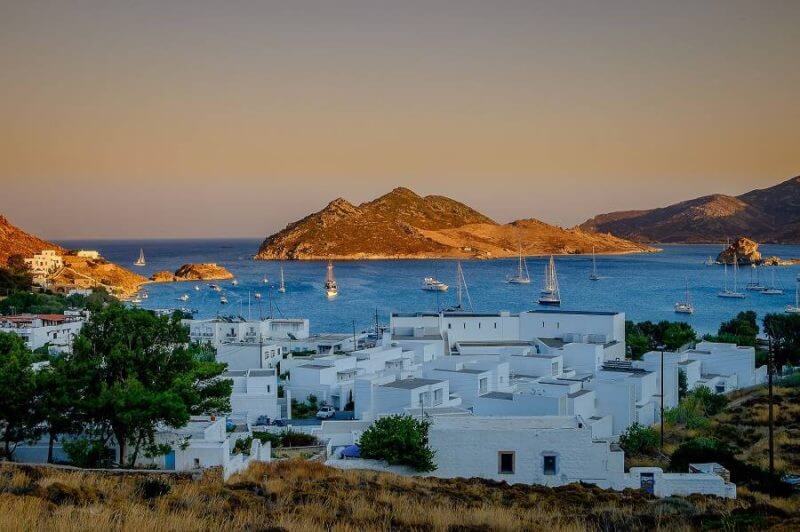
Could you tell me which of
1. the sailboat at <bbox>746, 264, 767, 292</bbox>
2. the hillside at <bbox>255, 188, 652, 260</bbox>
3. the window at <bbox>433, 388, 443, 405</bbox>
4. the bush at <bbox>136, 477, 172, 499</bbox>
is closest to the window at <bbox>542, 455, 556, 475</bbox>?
the window at <bbox>433, 388, 443, 405</bbox>

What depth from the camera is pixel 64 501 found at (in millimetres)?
6000

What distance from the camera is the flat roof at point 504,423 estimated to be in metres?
12.5

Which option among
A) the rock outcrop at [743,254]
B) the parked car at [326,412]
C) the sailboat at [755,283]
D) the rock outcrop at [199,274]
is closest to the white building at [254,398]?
the parked car at [326,412]

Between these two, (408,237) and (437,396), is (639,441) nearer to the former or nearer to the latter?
(437,396)

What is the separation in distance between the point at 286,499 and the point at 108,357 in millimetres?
6421

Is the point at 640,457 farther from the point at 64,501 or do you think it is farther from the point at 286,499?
the point at 64,501

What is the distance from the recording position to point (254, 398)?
765 inches

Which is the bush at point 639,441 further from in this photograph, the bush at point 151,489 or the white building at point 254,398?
the bush at point 151,489

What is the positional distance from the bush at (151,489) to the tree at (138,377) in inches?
154

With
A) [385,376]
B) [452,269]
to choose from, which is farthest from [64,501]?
[452,269]

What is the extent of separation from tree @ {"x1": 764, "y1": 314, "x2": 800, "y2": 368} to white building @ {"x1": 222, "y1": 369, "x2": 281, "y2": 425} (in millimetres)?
20820

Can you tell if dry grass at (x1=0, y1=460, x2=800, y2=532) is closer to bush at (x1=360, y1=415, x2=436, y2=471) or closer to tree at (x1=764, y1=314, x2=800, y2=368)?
bush at (x1=360, y1=415, x2=436, y2=471)

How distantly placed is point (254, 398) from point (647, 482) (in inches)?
446

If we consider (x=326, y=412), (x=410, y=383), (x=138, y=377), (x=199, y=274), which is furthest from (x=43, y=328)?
(x=199, y=274)
